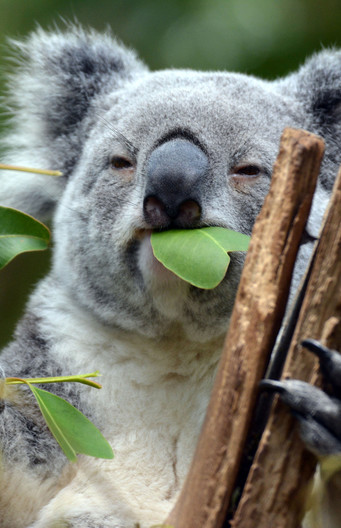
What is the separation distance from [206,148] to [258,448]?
1013 mm

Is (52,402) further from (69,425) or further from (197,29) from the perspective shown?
(197,29)

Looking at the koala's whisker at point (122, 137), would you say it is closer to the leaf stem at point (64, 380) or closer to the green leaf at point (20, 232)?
the green leaf at point (20, 232)

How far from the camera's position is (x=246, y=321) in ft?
4.25

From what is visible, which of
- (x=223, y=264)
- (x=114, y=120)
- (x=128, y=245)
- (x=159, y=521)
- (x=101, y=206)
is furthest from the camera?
(x=114, y=120)

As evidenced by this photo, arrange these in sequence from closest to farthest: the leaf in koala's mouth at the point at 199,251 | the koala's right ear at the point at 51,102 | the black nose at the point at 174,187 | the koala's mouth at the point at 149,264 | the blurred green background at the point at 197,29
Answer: the leaf in koala's mouth at the point at 199,251 → the black nose at the point at 174,187 → the koala's mouth at the point at 149,264 → the koala's right ear at the point at 51,102 → the blurred green background at the point at 197,29

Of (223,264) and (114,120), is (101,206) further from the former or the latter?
(223,264)

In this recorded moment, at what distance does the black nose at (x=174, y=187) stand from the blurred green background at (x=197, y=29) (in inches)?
127

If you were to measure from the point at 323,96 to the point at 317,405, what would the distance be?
1556 mm

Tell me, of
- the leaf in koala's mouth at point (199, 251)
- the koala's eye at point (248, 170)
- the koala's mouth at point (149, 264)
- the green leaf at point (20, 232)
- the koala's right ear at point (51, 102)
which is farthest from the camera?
the koala's right ear at point (51, 102)

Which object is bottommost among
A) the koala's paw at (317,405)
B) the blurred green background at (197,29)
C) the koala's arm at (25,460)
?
the koala's arm at (25,460)

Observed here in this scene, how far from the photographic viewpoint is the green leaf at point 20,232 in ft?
5.32

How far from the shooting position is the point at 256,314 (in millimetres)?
1282

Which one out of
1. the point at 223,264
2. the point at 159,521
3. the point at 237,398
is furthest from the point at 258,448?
the point at 159,521

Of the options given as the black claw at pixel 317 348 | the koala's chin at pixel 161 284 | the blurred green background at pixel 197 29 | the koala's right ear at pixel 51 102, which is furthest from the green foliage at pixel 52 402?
the blurred green background at pixel 197 29
